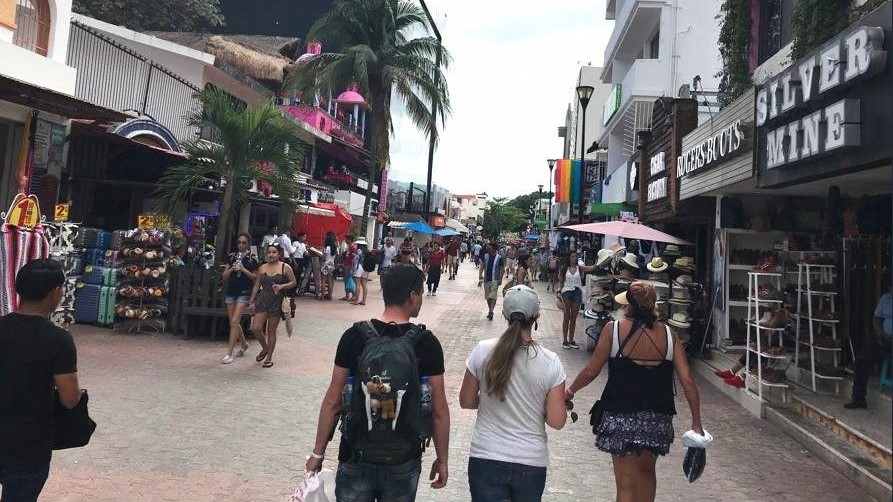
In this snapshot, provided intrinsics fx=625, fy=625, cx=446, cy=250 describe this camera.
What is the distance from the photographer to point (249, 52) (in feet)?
68.7

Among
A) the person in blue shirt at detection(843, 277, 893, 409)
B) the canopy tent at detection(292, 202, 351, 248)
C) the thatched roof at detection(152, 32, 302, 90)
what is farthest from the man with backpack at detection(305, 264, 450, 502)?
the thatched roof at detection(152, 32, 302, 90)

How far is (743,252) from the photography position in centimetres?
989

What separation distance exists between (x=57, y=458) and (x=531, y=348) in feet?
12.7

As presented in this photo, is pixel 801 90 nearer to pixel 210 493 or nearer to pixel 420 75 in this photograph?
pixel 210 493

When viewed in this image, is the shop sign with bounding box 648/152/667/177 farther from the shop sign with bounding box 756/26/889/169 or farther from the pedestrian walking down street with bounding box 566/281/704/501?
the pedestrian walking down street with bounding box 566/281/704/501

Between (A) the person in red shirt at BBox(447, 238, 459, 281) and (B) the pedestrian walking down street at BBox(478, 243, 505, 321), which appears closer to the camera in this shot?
(B) the pedestrian walking down street at BBox(478, 243, 505, 321)

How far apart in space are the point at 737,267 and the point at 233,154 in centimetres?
830

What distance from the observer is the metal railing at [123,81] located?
12.3 meters

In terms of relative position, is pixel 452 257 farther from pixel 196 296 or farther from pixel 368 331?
pixel 368 331

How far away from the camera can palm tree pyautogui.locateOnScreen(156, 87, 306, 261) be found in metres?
10.3

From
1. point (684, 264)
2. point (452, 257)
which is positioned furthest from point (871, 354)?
point (452, 257)

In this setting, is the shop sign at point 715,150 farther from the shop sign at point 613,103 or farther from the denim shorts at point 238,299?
the shop sign at point 613,103

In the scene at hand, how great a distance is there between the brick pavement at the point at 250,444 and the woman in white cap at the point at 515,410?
1.78 m

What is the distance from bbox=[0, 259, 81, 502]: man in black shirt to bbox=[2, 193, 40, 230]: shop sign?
5233 mm
